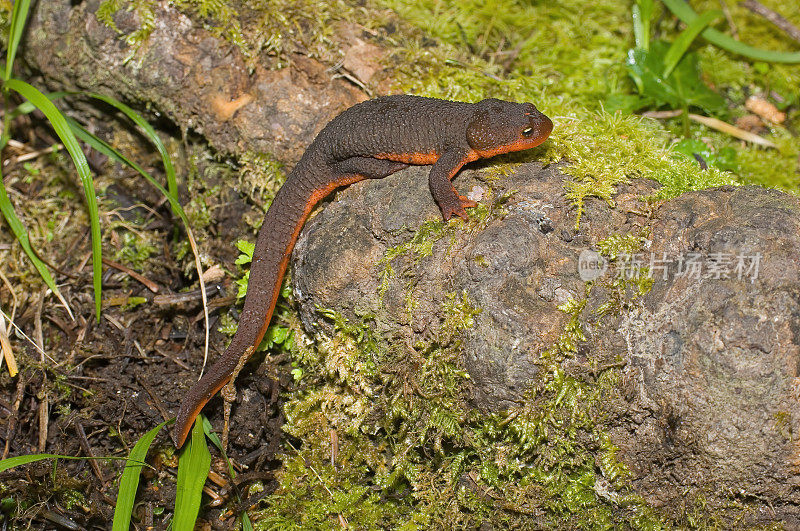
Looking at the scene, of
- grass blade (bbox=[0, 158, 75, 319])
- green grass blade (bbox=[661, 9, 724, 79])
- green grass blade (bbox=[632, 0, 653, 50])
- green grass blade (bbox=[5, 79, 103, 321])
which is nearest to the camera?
green grass blade (bbox=[5, 79, 103, 321])

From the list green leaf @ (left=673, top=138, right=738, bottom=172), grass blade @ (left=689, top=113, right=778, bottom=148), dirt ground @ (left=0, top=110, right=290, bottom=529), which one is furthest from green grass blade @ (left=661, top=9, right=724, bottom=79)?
dirt ground @ (left=0, top=110, right=290, bottom=529)

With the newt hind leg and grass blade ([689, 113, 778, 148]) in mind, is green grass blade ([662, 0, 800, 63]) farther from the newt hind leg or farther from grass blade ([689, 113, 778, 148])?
the newt hind leg

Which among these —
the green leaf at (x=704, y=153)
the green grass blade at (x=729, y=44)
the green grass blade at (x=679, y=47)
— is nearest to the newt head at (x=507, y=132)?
the green leaf at (x=704, y=153)

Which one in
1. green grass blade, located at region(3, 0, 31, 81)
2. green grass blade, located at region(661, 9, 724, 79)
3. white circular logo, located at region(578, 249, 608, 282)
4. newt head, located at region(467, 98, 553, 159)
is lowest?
white circular logo, located at region(578, 249, 608, 282)

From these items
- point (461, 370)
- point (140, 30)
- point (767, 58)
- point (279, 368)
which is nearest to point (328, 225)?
point (279, 368)

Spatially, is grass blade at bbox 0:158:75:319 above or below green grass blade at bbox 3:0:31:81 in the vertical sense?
below

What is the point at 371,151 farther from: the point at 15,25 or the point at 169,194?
the point at 15,25

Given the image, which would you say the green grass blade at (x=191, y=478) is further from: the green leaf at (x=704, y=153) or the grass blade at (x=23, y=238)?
the green leaf at (x=704, y=153)
